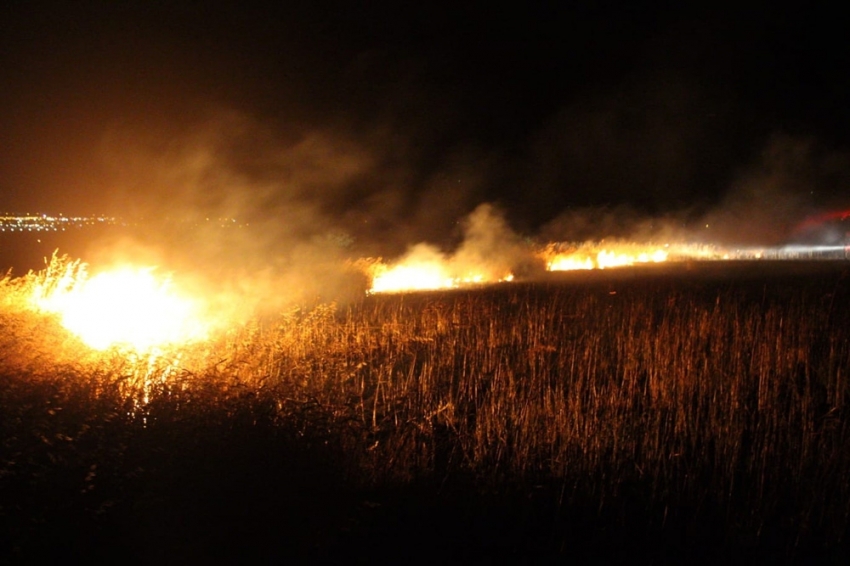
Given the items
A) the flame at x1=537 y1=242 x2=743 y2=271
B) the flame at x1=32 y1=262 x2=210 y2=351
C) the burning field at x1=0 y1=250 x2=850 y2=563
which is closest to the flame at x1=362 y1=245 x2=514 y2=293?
the flame at x1=537 y1=242 x2=743 y2=271

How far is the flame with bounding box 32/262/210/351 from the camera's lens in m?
7.61

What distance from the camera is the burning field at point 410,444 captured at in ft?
11.6

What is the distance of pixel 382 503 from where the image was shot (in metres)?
3.87

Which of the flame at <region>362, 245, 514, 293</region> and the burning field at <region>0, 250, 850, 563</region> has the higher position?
the flame at <region>362, 245, 514, 293</region>

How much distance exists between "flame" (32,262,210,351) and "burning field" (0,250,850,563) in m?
0.08

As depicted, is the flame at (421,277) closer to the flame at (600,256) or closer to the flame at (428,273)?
the flame at (428,273)

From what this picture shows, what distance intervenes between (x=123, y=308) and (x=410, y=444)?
605cm

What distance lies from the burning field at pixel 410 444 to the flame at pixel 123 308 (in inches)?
3.3

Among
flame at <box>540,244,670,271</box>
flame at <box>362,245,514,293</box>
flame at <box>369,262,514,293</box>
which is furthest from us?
flame at <box>540,244,670,271</box>

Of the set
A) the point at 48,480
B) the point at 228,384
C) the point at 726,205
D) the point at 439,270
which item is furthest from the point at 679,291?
the point at 726,205

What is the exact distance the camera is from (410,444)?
4691 millimetres

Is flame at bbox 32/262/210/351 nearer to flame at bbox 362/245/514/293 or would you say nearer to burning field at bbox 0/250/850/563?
burning field at bbox 0/250/850/563

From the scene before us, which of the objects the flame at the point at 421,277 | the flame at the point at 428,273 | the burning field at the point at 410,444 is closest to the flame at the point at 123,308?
the burning field at the point at 410,444

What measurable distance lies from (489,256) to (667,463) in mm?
17435
